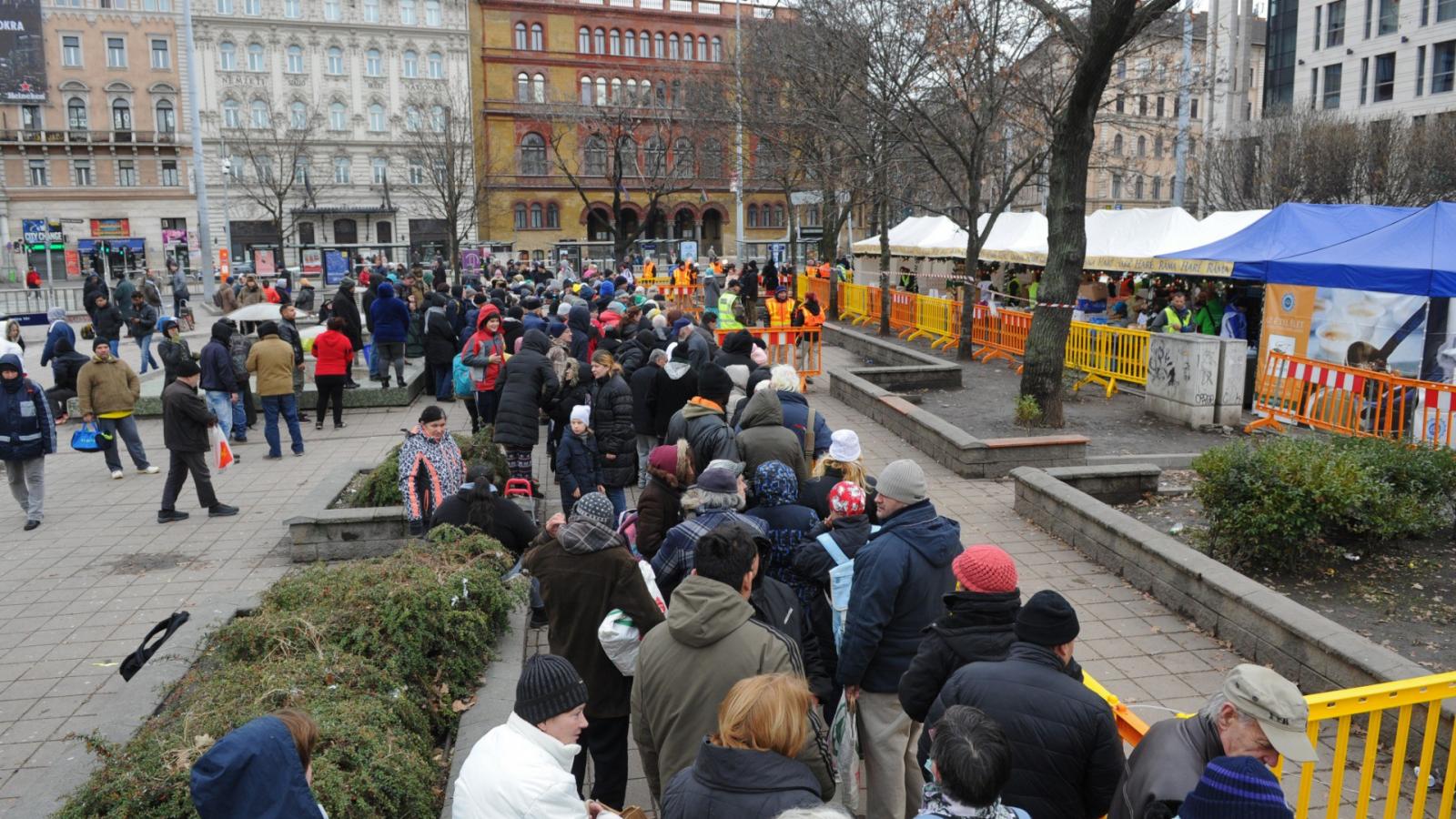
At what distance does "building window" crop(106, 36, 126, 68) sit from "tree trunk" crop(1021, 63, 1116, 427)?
66377mm

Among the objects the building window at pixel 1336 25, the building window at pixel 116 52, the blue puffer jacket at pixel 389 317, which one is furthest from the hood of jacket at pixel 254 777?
the building window at pixel 116 52

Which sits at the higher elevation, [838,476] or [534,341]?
[534,341]

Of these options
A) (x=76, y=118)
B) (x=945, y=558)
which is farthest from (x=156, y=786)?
(x=76, y=118)

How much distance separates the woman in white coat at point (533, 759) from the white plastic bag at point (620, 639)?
116 cm

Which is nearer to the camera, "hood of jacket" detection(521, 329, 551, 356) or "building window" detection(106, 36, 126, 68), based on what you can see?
"hood of jacket" detection(521, 329, 551, 356)

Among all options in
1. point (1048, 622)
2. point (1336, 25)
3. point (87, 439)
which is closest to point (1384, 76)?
point (1336, 25)

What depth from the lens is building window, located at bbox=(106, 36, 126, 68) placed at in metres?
61.9

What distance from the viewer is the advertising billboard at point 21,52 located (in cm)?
5612

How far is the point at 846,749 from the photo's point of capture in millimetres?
4488

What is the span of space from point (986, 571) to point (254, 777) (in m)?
2.49

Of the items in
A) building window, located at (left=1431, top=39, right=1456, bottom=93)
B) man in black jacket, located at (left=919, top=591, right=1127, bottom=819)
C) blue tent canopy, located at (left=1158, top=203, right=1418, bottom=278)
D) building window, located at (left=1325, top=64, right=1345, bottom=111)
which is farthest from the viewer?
building window, located at (left=1325, top=64, right=1345, bottom=111)

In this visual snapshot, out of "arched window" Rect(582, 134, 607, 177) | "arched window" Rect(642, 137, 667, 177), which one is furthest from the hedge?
"arched window" Rect(582, 134, 607, 177)

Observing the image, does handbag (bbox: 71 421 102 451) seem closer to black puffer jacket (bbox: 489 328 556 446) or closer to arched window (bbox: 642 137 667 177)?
black puffer jacket (bbox: 489 328 556 446)

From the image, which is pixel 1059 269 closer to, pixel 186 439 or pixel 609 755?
pixel 609 755
